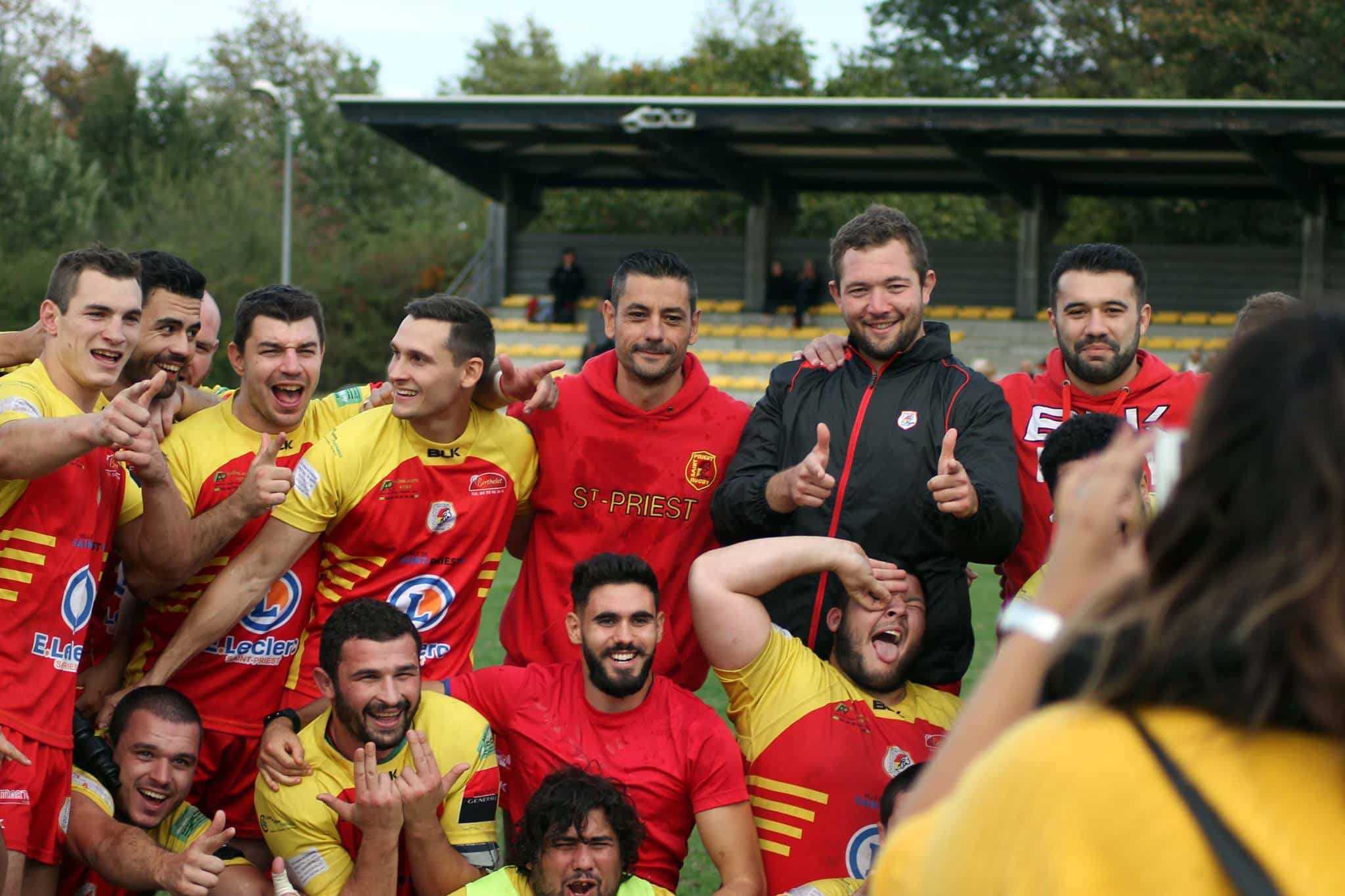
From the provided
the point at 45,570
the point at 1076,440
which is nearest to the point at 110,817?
the point at 45,570

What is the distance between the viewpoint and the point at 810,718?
4.45 meters

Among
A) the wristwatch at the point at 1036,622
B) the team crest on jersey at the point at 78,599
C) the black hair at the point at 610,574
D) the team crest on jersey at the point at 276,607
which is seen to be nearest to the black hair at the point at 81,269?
the team crest on jersey at the point at 78,599

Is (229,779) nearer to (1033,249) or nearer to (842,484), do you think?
(842,484)

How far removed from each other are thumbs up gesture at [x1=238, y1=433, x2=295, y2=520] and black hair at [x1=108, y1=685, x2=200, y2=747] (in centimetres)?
69

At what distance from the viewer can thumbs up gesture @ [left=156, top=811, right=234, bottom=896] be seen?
4117mm

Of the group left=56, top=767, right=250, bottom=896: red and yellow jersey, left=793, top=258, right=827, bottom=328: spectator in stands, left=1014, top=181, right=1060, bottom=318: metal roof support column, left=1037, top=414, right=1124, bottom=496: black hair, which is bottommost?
left=56, top=767, right=250, bottom=896: red and yellow jersey

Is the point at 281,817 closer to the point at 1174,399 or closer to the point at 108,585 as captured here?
the point at 108,585

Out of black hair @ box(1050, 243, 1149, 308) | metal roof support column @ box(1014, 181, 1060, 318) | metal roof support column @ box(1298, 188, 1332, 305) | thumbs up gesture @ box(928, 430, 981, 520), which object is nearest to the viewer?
thumbs up gesture @ box(928, 430, 981, 520)

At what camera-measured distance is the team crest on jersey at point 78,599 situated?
4316 mm

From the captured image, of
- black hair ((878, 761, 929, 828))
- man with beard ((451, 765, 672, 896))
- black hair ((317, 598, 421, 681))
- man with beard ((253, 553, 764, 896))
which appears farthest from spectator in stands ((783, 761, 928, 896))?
black hair ((317, 598, 421, 681))

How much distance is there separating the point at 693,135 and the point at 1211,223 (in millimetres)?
15739

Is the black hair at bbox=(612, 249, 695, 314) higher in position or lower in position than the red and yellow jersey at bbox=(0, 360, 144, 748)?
higher

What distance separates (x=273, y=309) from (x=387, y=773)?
1774 millimetres

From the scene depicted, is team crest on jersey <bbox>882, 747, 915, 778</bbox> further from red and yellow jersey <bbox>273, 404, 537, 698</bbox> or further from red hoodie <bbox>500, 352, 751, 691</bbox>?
red and yellow jersey <bbox>273, 404, 537, 698</bbox>
